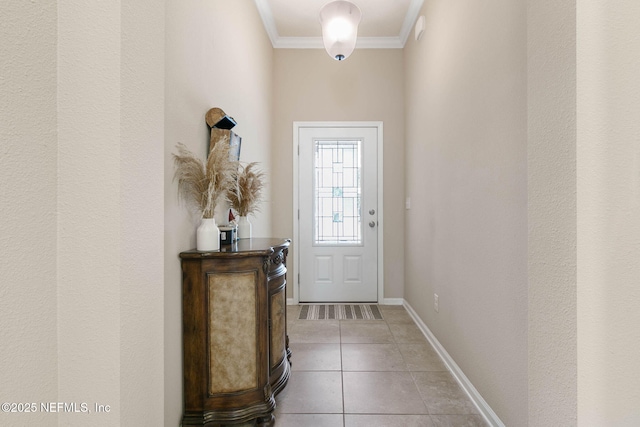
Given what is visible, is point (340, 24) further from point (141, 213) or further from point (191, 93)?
point (141, 213)

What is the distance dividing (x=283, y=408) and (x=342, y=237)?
88.7 inches

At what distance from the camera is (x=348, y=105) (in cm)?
385

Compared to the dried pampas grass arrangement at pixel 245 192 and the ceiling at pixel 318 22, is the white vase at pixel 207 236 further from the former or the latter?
Result: the ceiling at pixel 318 22

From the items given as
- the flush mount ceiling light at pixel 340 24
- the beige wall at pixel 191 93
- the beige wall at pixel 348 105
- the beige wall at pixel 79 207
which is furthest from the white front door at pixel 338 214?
the beige wall at pixel 79 207

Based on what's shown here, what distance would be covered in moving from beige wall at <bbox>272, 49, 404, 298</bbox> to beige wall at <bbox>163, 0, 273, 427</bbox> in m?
1.04

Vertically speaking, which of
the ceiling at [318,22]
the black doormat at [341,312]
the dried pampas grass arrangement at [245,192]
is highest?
the ceiling at [318,22]

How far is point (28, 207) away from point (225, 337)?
3.38 ft

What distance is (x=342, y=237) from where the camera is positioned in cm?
391

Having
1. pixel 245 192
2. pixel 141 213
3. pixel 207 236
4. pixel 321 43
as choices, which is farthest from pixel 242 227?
pixel 321 43

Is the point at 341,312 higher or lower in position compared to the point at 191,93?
lower

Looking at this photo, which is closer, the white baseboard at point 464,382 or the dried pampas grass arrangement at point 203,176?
the dried pampas grass arrangement at point 203,176

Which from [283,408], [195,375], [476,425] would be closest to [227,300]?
[195,375]

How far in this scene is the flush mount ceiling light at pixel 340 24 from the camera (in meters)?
2.45

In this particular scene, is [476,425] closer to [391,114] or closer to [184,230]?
[184,230]
